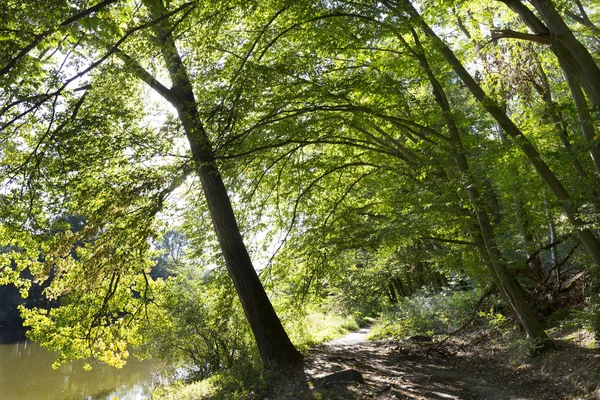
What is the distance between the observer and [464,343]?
11656 millimetres

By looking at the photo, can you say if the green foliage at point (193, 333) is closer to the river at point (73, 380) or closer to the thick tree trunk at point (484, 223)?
the river at point (73, 380)

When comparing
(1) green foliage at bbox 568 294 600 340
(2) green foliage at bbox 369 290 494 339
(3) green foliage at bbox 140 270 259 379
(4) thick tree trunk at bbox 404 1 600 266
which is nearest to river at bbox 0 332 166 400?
(3) green foliage at bbox 140 270 259 379

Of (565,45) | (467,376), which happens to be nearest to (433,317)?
(467,376)

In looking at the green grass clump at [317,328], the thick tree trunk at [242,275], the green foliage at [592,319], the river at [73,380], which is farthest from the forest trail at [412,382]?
the river at [73,380]

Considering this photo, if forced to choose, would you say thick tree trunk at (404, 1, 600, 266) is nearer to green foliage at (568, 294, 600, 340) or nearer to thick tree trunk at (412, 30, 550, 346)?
green foliage at (568, 294, 600, 340)

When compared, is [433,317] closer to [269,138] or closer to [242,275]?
[242,275]

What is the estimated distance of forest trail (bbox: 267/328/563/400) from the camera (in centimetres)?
662

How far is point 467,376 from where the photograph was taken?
837 centimetres

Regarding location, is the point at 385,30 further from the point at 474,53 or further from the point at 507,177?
the point at 507,177

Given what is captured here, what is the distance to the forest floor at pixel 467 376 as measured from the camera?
6461 millimetres

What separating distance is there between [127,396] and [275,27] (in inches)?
560

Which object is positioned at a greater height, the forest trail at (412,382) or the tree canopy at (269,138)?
the tree canopy at (269,138)

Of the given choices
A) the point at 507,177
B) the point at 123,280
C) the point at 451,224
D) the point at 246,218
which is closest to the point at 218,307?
the point at 246,218

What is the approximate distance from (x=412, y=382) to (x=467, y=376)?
154 cm
